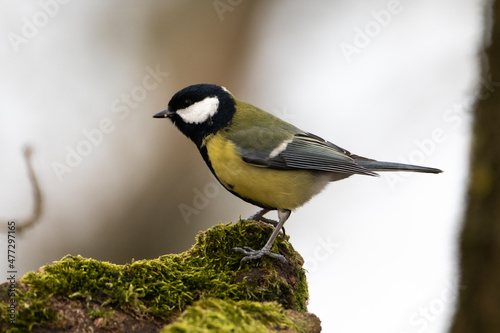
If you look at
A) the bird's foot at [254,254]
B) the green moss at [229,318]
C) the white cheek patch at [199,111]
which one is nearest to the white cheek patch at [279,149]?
the white cheek patch at [199,111]

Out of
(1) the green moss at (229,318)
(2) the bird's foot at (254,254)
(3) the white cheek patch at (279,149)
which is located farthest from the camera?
(3) the white cheek patch at (279,149)

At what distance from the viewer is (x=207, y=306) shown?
189cm

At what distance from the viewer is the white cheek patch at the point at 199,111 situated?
3496 millimetres

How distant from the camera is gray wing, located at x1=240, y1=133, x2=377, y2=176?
3.30 metres

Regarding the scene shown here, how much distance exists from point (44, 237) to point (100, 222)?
592 mm

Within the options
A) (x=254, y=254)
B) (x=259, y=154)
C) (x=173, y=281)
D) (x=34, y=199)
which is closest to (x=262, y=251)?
(x=254, y=254)

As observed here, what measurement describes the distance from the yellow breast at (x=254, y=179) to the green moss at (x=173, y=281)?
40 cm

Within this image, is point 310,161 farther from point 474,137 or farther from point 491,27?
point 491,27

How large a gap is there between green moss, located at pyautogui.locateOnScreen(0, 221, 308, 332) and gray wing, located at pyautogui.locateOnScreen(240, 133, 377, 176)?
587 millimetres

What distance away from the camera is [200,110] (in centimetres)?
350

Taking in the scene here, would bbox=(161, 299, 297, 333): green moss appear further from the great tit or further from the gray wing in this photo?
the gray wing

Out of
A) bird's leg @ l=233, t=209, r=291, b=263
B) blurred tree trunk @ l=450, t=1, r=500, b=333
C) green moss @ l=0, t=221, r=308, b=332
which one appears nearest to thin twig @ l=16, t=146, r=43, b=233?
green moss @ l=0, t=221, r=308, b=332

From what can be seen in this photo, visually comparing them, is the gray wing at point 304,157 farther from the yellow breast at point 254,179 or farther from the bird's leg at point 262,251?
the bird's leg at point 262,251

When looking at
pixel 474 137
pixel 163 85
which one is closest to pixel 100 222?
pixel 163 85
